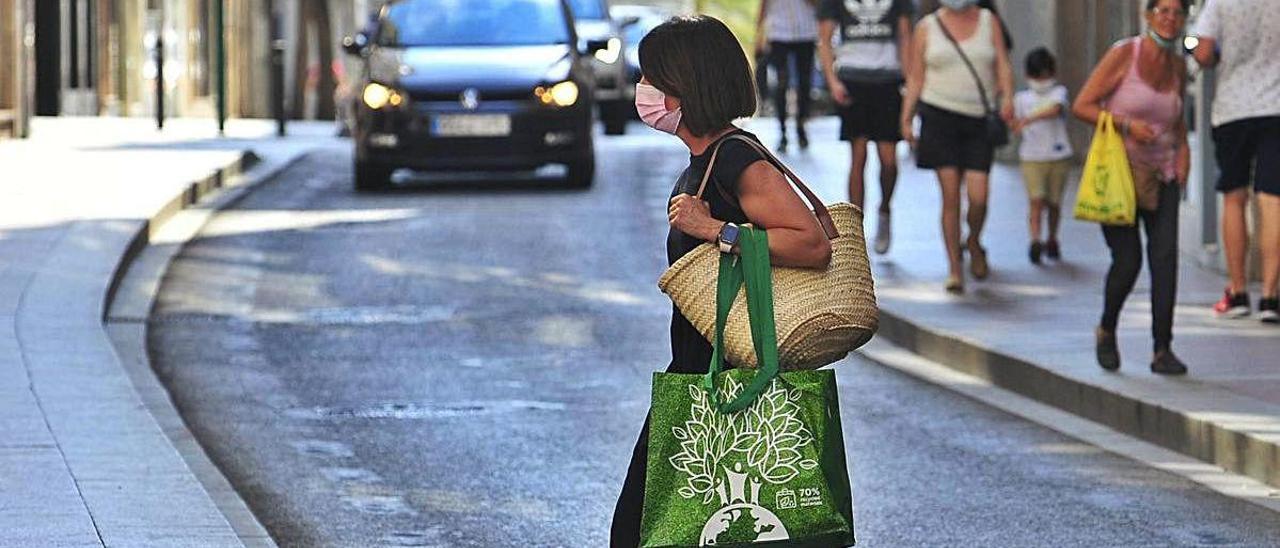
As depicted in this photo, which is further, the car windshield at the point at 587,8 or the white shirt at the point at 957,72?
the car windshield at the point at 587,8

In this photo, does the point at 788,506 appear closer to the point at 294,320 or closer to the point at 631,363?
the point at 631,363

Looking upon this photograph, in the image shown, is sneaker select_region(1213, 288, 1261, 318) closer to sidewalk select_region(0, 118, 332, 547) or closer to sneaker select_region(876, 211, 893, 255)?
sneaker select_region(876, 211, 893, 255)

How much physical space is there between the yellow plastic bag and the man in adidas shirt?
4.91m

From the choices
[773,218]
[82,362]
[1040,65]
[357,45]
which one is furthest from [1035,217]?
[773,218]

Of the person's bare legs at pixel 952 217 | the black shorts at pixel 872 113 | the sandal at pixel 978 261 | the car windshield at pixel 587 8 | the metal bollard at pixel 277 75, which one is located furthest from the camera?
the car windshield at pixel 587 8

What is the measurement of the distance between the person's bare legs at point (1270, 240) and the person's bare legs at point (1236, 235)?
15 cm

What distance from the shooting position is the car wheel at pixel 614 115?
103 feet

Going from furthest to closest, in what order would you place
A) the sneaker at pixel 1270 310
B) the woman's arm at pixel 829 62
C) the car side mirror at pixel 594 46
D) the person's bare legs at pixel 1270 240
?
the car side mirror at pixel 594 46 → the woman's arm at pixel 829 62 → the sneaker at pixel 1270 310 → the person's bare legs at pixel 1270 240

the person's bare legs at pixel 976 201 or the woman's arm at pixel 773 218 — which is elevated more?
the woman's arm at pixel 773 218

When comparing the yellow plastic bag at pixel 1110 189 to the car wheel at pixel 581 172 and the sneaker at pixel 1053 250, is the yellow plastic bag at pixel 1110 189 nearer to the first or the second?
Result: the sneaker at pixel 1053 250

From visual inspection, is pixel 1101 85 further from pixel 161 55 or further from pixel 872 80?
pixel 161 55

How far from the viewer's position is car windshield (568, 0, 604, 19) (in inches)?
1216

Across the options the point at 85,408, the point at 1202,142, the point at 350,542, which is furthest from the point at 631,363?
the point at 1202,142

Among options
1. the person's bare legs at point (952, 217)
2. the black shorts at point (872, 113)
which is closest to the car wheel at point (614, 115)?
the black shorts at point (872, 113)
